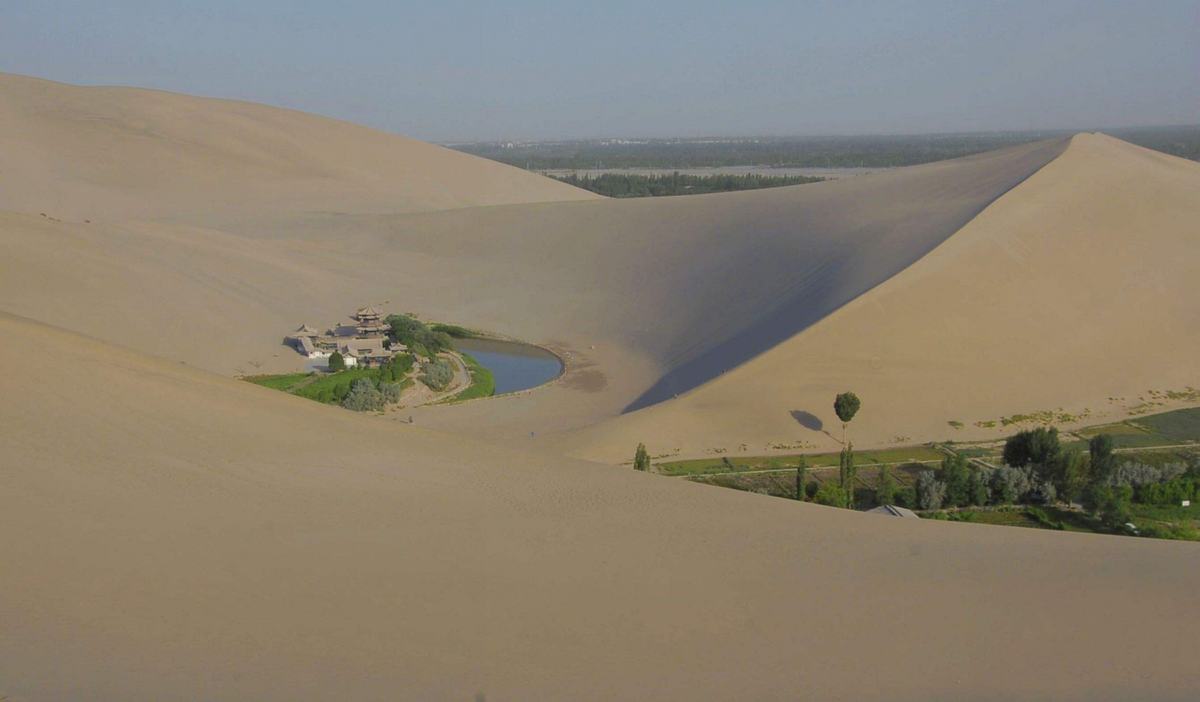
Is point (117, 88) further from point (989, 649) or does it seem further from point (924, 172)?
point (989, 649)

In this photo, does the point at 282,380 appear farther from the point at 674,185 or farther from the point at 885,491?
the point at 674,185

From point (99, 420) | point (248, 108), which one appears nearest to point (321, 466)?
point (99, 420)

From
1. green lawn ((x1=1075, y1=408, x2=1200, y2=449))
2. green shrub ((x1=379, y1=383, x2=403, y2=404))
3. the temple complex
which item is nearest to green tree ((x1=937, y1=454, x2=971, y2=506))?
green lawn ((x1=1075, y1=408, x2=1200, y2=449))

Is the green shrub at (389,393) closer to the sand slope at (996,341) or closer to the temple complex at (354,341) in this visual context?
the temple complex at (354,341)

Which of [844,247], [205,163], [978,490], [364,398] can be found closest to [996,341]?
[844,247]

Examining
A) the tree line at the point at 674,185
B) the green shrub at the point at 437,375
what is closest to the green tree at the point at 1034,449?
the green shrub at the point at 437,375

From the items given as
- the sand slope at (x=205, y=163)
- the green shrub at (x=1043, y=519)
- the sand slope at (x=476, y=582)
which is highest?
the sand slope at (x=205, y=163)
